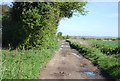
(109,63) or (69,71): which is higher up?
(109,63)

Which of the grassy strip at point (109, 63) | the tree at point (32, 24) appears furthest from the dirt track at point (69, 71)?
the tree at point (32, 24)

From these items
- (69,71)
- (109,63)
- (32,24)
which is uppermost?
(32,24)

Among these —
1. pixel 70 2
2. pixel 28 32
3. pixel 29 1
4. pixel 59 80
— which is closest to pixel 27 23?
pixel 28 32

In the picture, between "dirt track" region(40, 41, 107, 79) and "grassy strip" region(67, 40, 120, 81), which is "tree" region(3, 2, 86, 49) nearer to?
"dirt track" region(40, 41, 107, 79)

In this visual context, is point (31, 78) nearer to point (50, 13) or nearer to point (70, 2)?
point (50, 13)

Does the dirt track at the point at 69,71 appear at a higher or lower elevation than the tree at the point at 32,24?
lower

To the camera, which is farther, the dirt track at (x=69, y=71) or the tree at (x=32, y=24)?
the tree at (x=32, y=24)

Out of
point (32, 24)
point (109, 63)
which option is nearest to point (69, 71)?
point (109, 63)

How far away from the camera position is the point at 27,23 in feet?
43.1

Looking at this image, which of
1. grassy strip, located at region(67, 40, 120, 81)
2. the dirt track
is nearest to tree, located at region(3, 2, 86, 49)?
the dirt track

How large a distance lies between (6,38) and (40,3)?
6.95 m

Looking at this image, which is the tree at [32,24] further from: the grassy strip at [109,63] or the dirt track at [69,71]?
the grassy strip at [109,63]

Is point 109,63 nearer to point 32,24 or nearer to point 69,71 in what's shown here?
point 69,71

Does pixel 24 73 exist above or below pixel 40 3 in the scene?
below
